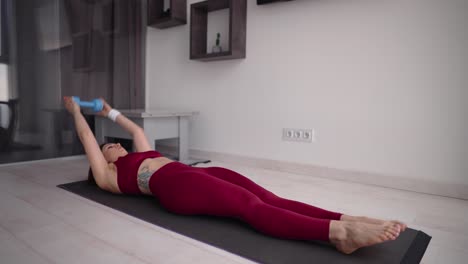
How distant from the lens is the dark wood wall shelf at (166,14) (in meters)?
3.10

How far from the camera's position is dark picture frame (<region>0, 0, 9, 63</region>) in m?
2.44

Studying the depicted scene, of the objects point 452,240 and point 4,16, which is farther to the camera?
point 4,16

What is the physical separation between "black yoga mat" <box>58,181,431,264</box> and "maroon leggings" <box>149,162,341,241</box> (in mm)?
45

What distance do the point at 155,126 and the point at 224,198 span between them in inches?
60.7

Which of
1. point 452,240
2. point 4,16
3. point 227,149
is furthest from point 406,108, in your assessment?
point 4,16

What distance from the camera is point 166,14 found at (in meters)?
3.26

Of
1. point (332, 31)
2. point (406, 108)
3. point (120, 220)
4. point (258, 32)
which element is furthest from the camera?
point (258, 32)

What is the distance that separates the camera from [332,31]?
239 centimetres

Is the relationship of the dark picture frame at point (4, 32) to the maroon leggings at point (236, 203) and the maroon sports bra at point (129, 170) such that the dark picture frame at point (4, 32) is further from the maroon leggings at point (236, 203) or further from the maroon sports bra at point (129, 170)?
the maroon leggings at point (236, 203)

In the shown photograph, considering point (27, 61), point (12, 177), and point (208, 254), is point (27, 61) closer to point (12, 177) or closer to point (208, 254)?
point (12, 177)

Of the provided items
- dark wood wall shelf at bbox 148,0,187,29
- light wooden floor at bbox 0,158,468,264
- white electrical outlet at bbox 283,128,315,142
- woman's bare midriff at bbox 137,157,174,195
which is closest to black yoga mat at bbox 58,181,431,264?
light wooden floor at bbox 0,158,468,264

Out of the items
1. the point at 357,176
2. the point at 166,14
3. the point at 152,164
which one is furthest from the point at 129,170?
the point at 166,14

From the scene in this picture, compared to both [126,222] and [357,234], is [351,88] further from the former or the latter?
[126,222]

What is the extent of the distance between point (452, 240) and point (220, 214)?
983 millimetres
